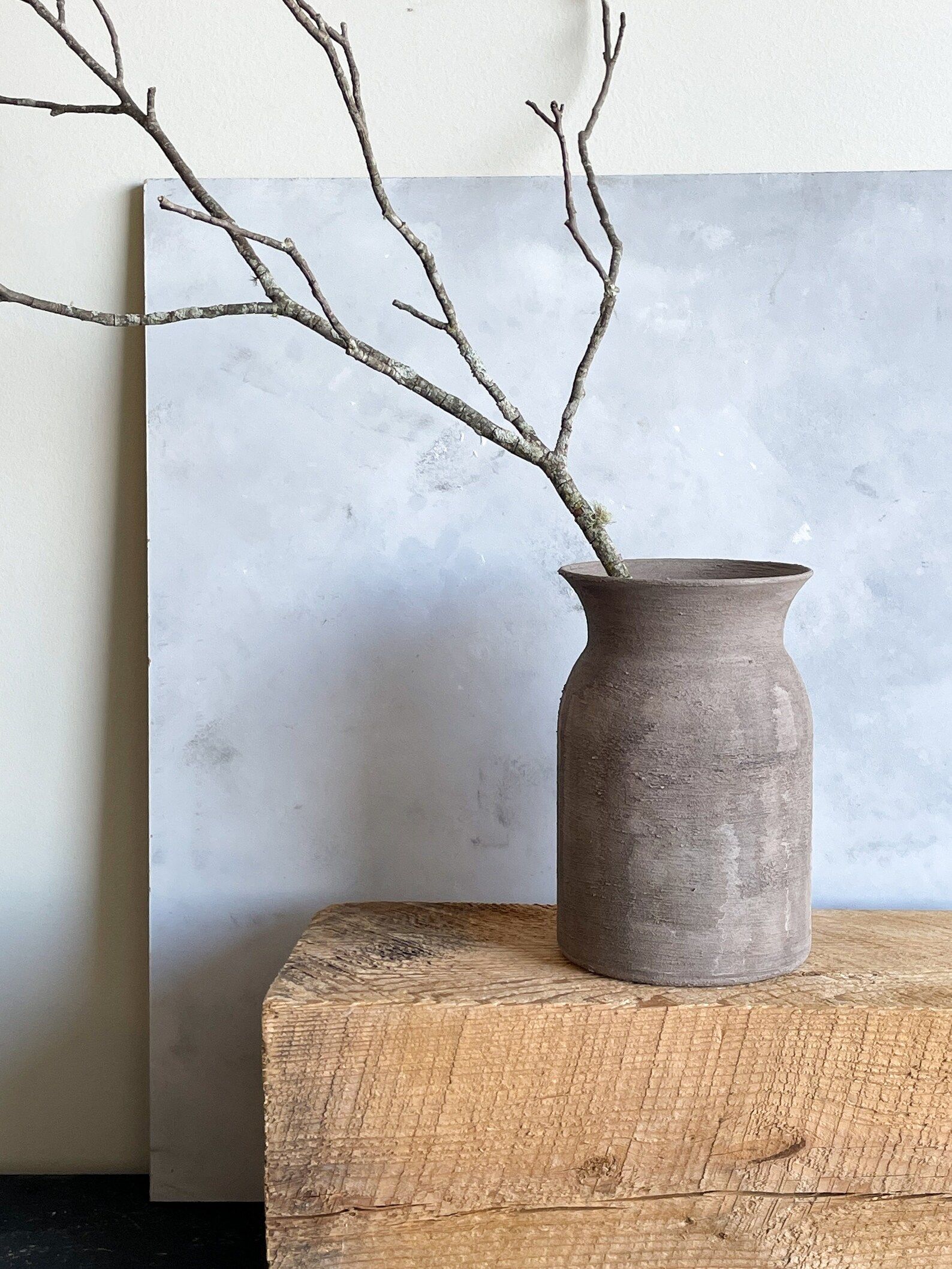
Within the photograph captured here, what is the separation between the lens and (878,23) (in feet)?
3.89

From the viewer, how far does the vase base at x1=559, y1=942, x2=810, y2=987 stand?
928 millimetres

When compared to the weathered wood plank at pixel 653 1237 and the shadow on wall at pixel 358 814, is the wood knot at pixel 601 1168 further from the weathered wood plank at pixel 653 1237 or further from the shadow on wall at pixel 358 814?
the shadow on wall at pixel 358 814

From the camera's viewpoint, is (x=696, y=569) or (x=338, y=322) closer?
(x=338, y=322)

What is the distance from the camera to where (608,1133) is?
0.90 meters

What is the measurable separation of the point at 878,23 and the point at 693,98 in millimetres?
209

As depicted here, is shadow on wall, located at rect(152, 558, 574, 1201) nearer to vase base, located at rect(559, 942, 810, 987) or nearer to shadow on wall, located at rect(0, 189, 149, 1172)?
shadow on wall, located at rect(0, 189, 149, 1172)

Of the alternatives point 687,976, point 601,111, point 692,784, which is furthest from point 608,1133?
point 601,111

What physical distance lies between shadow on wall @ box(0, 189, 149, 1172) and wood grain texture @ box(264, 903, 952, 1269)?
1.52ft

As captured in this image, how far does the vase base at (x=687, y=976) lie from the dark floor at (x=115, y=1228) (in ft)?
1.74

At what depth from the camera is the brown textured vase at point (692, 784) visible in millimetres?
916

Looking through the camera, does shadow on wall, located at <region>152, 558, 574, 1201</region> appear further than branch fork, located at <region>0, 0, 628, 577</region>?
Yes

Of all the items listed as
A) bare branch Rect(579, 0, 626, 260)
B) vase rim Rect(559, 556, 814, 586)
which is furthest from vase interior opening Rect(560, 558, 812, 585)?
bare branch Rect(579, 0, 626, 260)

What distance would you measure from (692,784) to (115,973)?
0.76 metres

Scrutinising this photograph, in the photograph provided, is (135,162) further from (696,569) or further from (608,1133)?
(608,1133)
